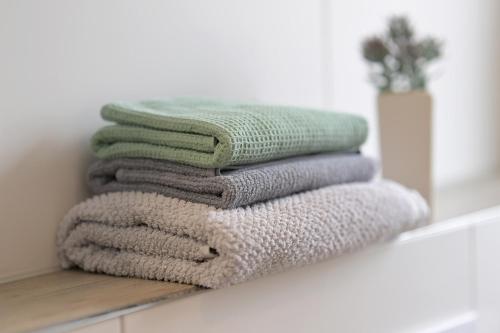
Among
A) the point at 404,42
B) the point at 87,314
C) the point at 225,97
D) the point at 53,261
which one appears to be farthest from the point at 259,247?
the point at 404,42

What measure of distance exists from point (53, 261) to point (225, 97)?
0.34 m

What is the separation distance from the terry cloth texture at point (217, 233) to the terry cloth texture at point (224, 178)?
1 cm

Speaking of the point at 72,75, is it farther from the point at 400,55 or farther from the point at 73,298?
the point at 400,55

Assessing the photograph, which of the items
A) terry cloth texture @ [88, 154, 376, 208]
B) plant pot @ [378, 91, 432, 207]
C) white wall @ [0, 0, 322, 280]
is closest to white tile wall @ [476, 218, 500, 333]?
plant pot @ [378, 91, 432, 207]

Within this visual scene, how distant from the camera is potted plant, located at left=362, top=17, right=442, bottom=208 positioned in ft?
3.66

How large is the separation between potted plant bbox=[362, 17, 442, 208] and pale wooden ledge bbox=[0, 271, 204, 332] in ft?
1.61

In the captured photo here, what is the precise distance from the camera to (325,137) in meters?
0.90

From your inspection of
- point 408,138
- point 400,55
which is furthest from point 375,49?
point 408,138

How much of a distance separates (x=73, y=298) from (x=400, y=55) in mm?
654

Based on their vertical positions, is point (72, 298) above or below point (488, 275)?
above

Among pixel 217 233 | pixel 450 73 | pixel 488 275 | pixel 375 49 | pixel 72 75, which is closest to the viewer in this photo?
pixel 217 233

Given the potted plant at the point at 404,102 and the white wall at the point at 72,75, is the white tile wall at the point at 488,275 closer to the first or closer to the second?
the potted plant at the point at 404,102

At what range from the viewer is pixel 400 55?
45.7 inches

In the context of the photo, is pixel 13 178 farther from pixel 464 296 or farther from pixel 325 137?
pixel 464 296
